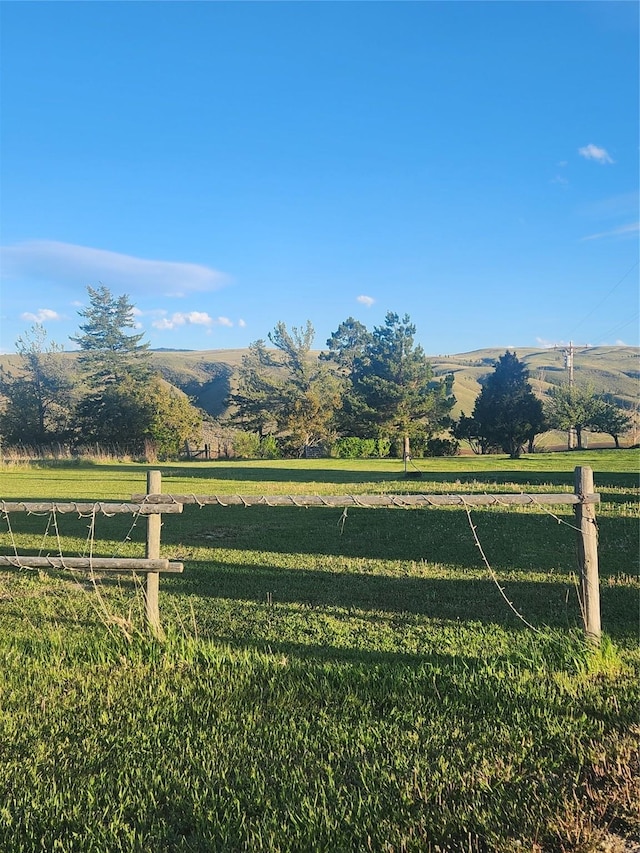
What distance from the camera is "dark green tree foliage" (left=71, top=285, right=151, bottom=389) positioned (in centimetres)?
5953

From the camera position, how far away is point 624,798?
3074 mm

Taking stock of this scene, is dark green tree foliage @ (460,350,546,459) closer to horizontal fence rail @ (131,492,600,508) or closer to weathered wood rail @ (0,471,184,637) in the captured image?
horizontal fence rail @ (131,492,600,508)

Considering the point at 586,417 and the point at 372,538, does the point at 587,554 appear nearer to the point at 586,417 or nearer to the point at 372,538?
the point at 372,538

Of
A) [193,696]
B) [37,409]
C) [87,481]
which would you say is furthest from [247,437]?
[193,696]

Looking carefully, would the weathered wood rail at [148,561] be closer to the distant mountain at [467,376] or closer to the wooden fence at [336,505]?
the wooden fence at [336,505]

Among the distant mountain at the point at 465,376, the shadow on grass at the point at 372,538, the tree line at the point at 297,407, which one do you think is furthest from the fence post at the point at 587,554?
the distant mountain at the point at 465,376

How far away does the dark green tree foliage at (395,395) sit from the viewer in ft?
174

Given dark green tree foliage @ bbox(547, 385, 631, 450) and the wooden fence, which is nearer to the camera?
the wooden fence

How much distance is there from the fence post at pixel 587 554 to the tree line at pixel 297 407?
37508mm

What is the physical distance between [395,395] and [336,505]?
1898 inches

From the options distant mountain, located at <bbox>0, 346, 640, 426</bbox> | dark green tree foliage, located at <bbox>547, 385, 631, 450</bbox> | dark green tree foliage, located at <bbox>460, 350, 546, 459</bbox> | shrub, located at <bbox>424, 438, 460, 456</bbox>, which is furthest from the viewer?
distant mountain, located at <bbox>0, 346, 640, 426</bbox>

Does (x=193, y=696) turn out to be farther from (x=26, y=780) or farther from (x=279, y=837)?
(x=279, y=837)

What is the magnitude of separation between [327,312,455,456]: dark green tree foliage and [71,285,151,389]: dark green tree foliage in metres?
19.8

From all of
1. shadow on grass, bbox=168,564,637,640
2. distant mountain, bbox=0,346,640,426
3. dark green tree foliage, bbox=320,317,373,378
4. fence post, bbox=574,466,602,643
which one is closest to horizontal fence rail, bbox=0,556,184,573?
shadow on grass, bbox=168,564,637,640
